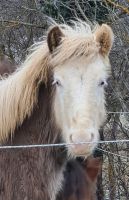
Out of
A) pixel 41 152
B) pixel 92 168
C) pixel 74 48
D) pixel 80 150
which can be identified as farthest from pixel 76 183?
pixel 74 48

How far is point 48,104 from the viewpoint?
4211 millimetres

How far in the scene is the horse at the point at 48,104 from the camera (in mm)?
3961

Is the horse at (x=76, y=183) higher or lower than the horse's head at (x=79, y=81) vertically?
lower

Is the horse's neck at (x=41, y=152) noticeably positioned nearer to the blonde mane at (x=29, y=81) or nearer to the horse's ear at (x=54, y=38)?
the blonde mane at (x=29, y=81)

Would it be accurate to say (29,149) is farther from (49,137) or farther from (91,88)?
(91,88)

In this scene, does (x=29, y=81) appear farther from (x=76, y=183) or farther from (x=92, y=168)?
(x=92, y=168)

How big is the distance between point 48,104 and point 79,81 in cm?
42

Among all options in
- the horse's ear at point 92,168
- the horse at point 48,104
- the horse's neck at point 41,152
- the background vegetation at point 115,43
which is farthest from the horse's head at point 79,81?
the background vegetation at point 115,43

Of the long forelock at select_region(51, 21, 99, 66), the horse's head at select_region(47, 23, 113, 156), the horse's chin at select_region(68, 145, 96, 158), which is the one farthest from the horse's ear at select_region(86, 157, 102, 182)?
the long forelock at select_region(51, 21, 99, 66)

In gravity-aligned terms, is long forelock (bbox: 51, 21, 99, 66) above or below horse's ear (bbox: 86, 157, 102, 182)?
above

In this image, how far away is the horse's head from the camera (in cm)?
380

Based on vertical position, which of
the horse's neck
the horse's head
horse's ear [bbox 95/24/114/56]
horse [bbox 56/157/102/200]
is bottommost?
horse [bbox 56/157/102/200]

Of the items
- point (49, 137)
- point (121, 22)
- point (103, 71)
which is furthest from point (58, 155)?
point (121, 22)

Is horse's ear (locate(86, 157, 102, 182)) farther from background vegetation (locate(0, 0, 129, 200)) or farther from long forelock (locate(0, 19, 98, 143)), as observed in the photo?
background vegetation (locate(0, 0, 129, 200))
